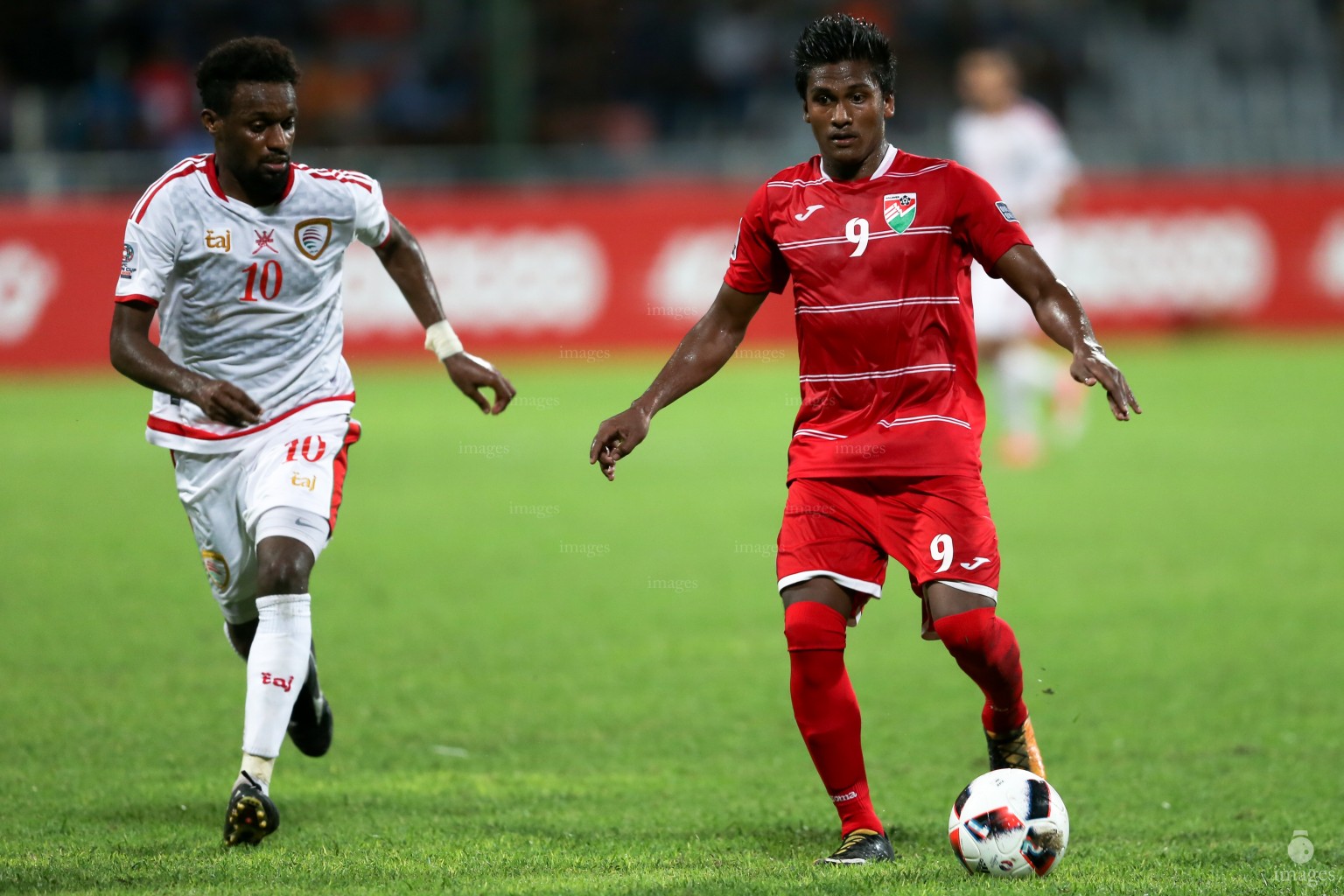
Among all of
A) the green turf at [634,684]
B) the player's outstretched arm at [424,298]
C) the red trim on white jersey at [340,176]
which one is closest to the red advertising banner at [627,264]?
the green turf at [634,684]

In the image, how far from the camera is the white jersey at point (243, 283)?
508 centimetres

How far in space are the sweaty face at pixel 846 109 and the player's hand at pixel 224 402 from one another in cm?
169

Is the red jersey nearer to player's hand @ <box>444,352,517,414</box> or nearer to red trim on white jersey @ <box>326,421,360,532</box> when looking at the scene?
player's hand @ <box>444,352,517,414</box>

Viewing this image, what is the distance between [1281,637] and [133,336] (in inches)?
200

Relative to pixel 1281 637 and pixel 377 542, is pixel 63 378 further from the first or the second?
pixel 1281 637

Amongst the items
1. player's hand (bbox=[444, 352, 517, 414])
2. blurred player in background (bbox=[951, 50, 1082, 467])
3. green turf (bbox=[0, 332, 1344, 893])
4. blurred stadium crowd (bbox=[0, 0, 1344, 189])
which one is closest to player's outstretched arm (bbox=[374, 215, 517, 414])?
player's hand (bbox=[444, 352, 517, 414])

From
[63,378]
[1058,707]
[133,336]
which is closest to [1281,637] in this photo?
[1058,707]

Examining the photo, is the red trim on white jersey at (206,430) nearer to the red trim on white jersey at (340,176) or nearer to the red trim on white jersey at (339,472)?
the red trim on white jersey at (339,472)

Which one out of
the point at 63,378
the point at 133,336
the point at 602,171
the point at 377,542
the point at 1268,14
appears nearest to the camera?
the point at 133,336

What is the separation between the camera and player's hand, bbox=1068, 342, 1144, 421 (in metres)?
4.26

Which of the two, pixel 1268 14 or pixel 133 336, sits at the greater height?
pixel 1268 14

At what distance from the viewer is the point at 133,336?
491 cm

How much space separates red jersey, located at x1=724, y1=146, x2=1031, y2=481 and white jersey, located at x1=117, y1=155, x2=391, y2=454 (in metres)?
1.43

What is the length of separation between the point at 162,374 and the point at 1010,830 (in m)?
2.55
